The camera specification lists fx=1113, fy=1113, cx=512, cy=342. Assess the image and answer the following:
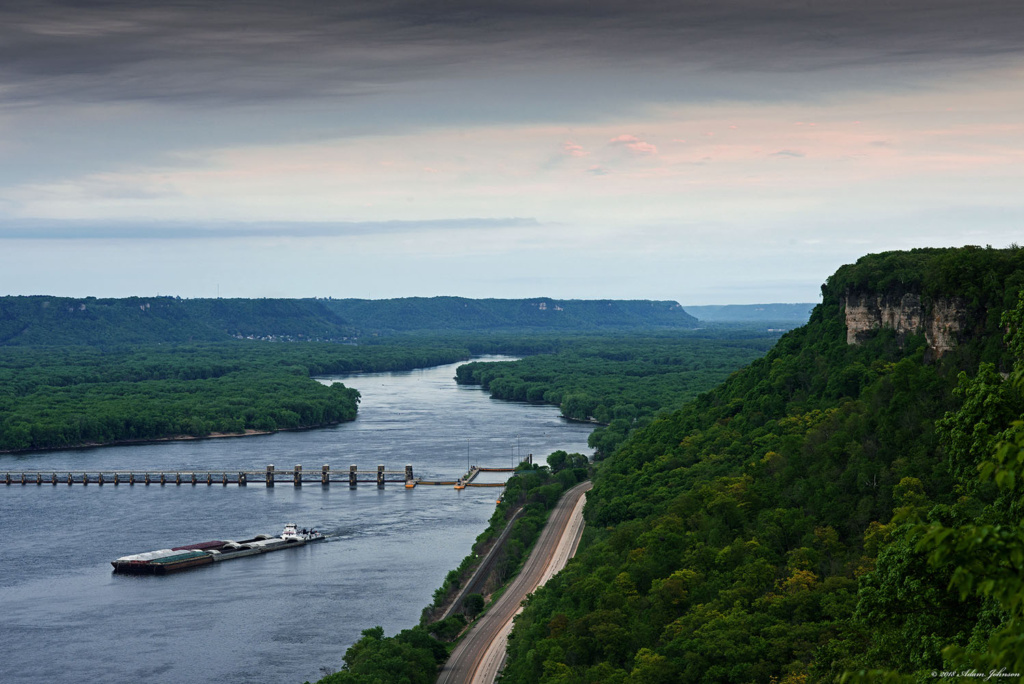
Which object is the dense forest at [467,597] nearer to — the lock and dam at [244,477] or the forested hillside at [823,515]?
the forested hillside at [823,515]

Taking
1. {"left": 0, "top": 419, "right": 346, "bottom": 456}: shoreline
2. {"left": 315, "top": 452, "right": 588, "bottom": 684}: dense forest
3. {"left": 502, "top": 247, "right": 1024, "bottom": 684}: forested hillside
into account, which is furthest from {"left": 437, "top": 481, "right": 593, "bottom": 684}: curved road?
{"left": 0, "top": 419, "right": 346, "bottom": 456}: shoreline

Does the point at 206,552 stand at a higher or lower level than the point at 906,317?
lower

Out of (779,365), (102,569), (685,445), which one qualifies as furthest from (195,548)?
(779,365)

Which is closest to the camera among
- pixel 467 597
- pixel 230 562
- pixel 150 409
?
pixel 467 597

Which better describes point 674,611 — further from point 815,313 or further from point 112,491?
point 112,491

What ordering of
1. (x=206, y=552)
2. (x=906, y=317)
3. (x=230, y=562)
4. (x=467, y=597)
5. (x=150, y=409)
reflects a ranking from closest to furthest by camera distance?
1. (x=906, y=317)
2. (x=467, y=597)
3. (x=206, y=552)
4. (x=230, y=562)
5. (x=150, y=409)

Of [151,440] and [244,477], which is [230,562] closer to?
[244,477]

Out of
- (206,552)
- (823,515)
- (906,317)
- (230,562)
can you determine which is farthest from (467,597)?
(906,317)
